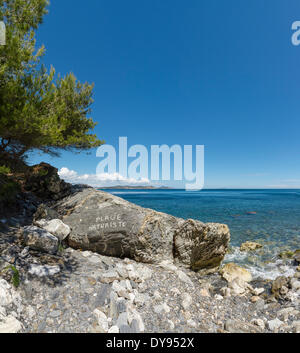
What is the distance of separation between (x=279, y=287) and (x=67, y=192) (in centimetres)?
1134

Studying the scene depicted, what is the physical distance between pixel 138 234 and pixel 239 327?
12.7 feet

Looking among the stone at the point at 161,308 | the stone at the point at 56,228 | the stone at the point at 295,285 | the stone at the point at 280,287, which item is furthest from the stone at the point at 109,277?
the stone at the point at 295,285

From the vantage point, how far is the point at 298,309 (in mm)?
5418

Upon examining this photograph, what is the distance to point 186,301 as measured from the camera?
15.7ft

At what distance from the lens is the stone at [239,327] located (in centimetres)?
418

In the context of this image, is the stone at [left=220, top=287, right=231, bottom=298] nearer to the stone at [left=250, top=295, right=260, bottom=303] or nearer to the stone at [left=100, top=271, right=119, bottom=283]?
the stone at [left=250, top=295, right=260, bottom=303]

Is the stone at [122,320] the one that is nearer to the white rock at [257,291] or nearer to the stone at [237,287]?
the stone at [237,287]
